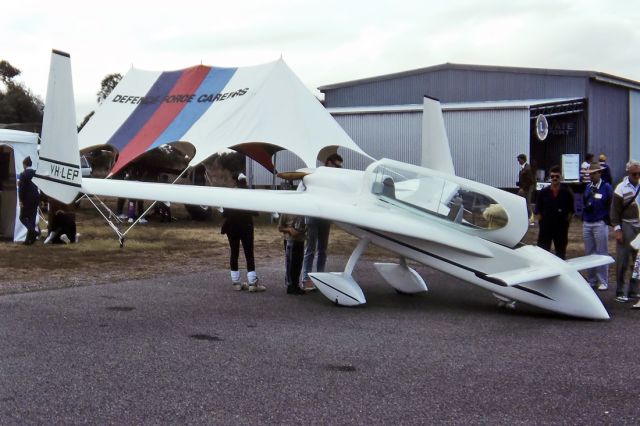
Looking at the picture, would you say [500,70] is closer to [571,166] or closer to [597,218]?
[571,166]

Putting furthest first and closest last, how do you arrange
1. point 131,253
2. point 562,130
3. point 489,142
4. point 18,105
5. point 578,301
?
point 18,105, point 562,130, point 489,142, point 131,253, point 578,301

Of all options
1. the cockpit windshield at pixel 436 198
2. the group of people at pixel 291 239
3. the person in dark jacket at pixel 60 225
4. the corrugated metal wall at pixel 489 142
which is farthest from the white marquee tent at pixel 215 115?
the corrugated metal wall at pixel 489 142

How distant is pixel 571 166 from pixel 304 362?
24282mm

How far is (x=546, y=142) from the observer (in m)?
32.4

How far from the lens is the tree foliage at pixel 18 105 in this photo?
5022 cm

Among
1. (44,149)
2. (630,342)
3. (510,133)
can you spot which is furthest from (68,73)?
(510,133)

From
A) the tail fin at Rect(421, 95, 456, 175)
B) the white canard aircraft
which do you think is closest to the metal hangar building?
the tail fin at Rect(421, 95, 456, 175)

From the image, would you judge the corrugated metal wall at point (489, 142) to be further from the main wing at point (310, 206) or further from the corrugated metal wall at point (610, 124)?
the main wing at point (310, 206)

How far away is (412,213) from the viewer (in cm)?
796

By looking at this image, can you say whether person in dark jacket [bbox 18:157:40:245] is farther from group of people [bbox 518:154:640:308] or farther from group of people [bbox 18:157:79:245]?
group of people [bbox 518:154:640:308]

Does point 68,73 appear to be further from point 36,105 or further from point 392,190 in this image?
point 36,105

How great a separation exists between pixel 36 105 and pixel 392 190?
167 feet

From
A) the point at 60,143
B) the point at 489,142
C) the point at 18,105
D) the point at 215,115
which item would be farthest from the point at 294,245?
the point at 18,105

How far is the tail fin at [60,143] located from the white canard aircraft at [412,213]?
0.01 m
